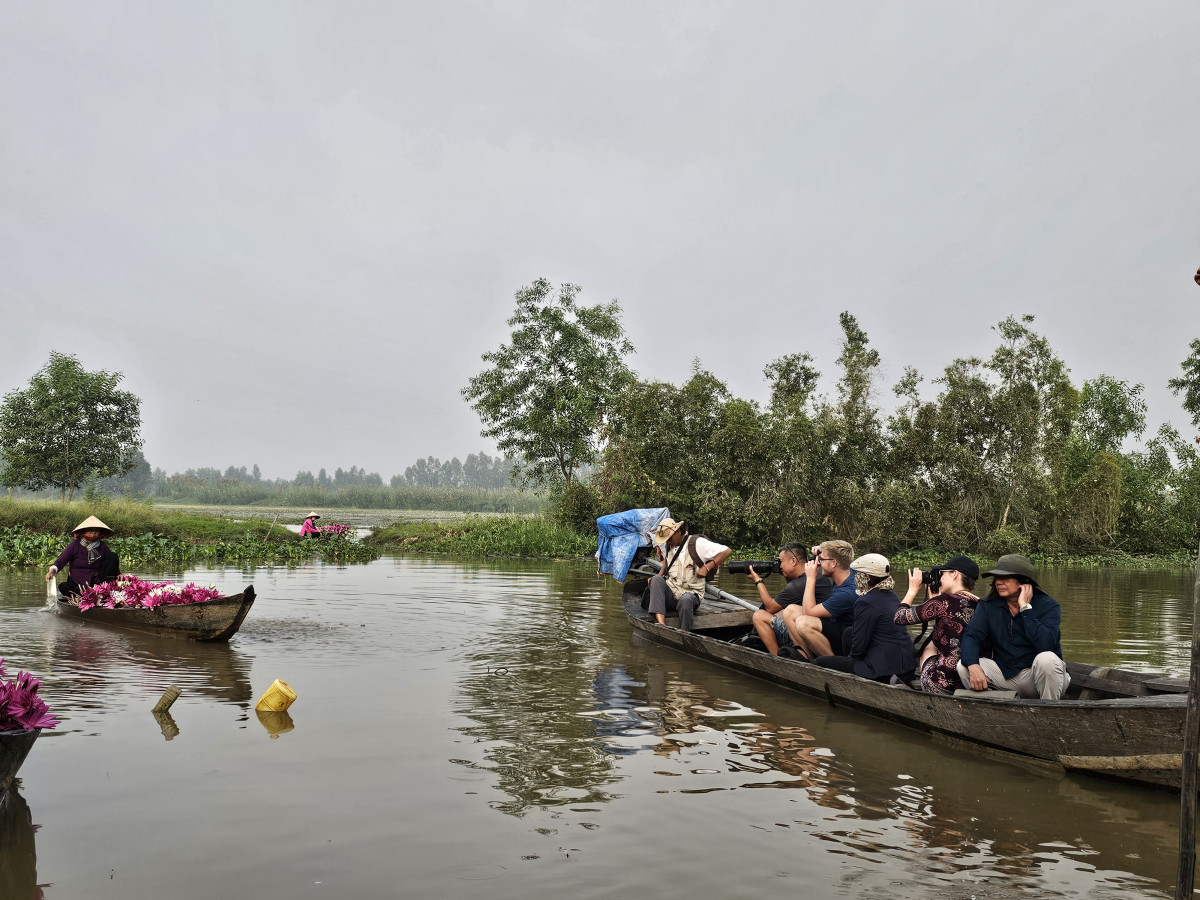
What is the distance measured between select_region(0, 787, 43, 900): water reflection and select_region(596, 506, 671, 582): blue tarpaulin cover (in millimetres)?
9786

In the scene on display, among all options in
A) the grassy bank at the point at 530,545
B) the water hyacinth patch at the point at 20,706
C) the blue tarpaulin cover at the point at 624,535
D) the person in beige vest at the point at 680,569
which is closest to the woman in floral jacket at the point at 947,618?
the person in beige vest at the point at 680,569

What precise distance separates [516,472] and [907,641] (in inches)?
1165

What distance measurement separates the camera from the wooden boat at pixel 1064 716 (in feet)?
17.9

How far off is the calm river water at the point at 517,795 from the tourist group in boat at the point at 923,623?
1.86 feet

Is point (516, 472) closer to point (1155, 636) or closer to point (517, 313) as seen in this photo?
point (517, 313)

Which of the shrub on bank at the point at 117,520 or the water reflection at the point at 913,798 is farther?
the shrub on bank at the point at 117,520

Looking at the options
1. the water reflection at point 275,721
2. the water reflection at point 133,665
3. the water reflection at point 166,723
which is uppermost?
the water reflection at point 275,721

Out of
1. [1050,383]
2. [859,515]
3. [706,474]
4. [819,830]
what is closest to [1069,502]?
[1050,383]

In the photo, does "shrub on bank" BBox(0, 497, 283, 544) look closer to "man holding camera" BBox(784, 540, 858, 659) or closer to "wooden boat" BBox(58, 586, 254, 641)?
"wooden boat" BBox(58, 586, 254, 641)

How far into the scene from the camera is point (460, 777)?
18.8ft

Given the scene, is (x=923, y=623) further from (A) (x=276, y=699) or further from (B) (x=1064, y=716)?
(A) (x=276, y=699)

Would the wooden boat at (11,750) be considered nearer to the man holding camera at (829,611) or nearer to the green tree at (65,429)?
the man holding camera at (829,611)

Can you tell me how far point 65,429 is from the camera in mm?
38281

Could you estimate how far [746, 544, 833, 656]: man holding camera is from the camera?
8.89m
